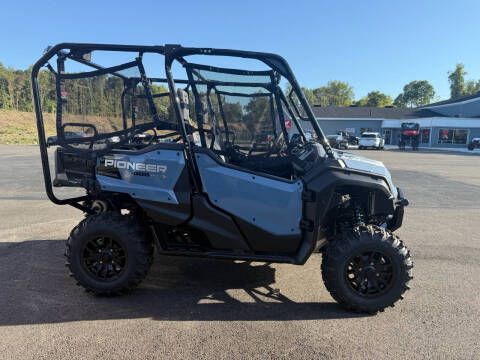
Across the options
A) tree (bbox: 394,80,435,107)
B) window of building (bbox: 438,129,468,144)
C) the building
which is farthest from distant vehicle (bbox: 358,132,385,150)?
tree (bbox: 394,80,435,107)

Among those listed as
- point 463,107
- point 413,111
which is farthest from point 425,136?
point 413,111

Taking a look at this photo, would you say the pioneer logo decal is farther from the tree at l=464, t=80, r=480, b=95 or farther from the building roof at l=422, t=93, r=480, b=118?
the tree at l=464, t=80, r=480, b=95

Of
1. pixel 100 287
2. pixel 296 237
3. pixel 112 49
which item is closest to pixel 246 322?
pixel 296 237

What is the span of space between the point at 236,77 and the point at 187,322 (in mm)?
2447

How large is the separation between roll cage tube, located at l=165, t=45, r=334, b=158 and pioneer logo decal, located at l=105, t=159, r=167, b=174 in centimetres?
39

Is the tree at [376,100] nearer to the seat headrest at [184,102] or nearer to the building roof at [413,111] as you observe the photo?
the building roof at [413,111]

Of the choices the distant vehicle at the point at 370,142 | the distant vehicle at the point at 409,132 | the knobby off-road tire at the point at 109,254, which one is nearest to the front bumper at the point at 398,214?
the knobby off-road tire at the point at 109,254

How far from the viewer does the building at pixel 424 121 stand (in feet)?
140

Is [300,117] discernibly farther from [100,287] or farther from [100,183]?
[100,287]

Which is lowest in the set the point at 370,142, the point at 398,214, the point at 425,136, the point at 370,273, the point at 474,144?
the point at 474,144

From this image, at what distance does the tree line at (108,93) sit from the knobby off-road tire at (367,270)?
5.24ft

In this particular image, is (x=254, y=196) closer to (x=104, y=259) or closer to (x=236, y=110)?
(x=236, y=110)

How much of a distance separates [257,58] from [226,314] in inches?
93.2

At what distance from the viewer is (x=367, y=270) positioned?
11.8 ft
